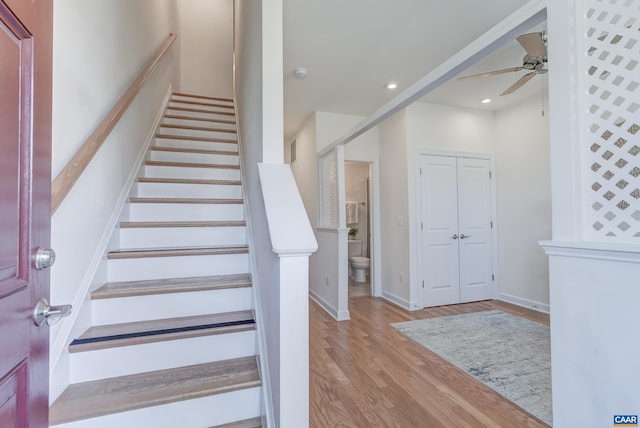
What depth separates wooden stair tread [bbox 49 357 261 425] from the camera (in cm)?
110

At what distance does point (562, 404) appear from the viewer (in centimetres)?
114

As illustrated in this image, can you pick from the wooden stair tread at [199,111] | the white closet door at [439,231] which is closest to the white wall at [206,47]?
the wooden stair tread at [199,111]

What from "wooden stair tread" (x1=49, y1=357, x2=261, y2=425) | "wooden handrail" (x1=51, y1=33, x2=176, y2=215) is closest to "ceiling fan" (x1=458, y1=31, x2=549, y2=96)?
"wooden handrail" (x1=51, y1=33, x2=176, y2=215)

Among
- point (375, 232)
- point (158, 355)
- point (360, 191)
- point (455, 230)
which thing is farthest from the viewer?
point (360, 191)

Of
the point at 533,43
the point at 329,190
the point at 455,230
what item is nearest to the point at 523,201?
the point at 455,230

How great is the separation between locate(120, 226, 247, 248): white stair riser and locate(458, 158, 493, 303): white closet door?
3146 mm

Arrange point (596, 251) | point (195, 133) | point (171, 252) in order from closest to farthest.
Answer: point (596, 251)
point (171, 252)
point (195, 133)

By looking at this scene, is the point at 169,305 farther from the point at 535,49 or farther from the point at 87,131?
the point at 535,49

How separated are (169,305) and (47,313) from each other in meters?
0.95

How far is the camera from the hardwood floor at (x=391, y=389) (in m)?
1.58

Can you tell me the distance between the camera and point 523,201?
145 inches

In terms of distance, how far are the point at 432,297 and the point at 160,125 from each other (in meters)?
3.87

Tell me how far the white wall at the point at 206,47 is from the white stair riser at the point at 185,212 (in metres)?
3.85

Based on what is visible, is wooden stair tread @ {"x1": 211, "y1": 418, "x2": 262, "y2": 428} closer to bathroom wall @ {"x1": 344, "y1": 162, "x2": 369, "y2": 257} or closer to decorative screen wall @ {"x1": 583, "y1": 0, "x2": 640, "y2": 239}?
decorative screen wall @ {"x1": 583, "y1": 0, "x2": 640, "y2": 239}
